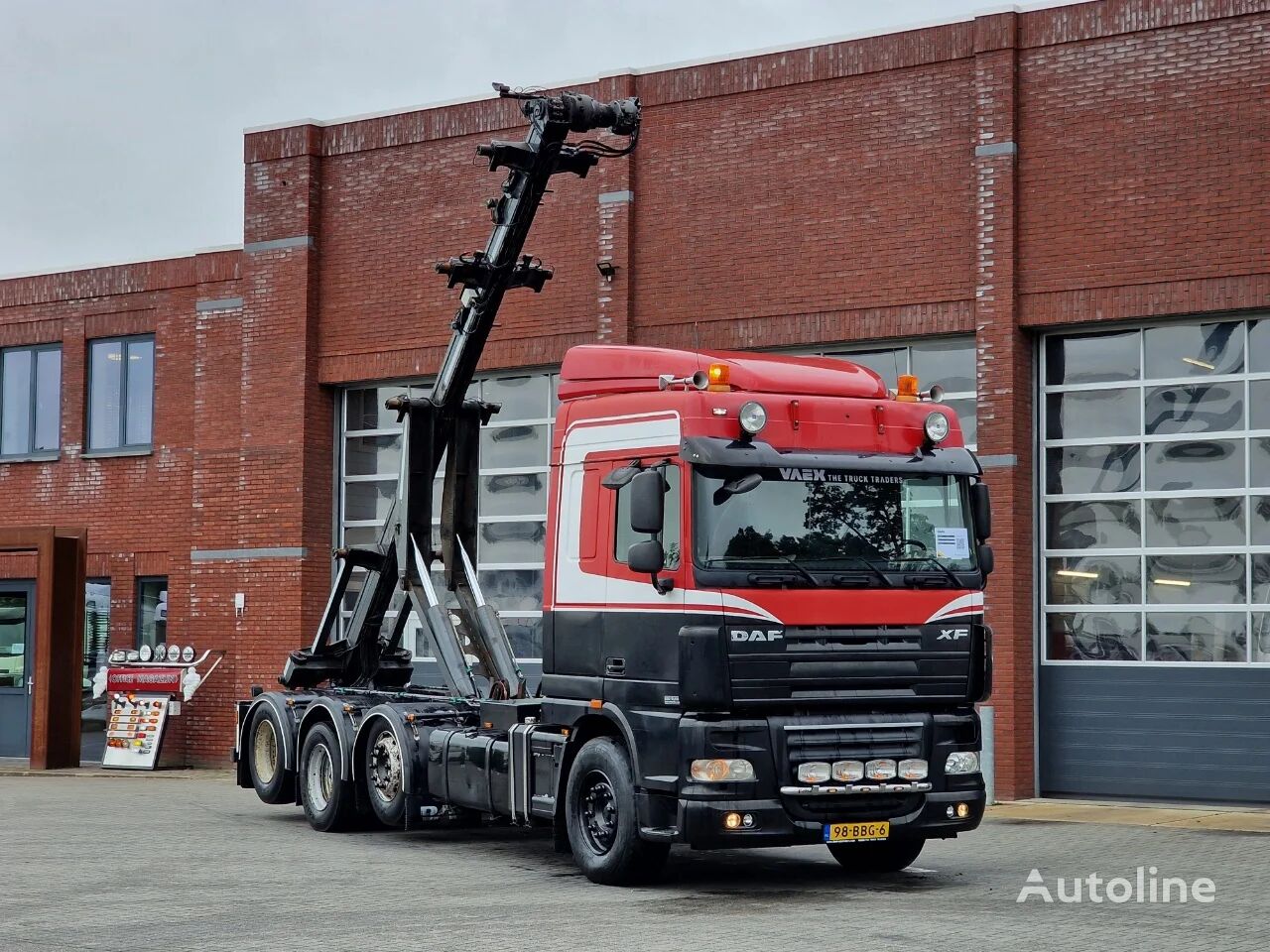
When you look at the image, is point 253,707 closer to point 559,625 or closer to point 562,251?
point 559,625

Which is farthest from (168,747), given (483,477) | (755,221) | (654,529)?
(654,529)

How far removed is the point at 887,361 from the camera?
19.8m

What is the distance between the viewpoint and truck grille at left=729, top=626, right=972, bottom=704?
36.5ft

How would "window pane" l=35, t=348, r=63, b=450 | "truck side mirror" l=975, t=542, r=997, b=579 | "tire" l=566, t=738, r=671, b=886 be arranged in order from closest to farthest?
1. "tire" l=566, t=738, r=671, b=886
2. "truck side mirror" l=975, t=542, r=997, b=579
3. "window pane" l=35, t=348, r=63, b=450

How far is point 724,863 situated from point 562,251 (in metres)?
10.2

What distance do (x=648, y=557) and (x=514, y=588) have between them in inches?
442

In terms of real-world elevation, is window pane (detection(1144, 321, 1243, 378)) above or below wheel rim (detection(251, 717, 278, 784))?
above

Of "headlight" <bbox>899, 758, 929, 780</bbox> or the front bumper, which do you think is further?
"headlight" <bbox>899, 758, 929, 780</bbox>

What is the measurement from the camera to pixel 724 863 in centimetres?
1324

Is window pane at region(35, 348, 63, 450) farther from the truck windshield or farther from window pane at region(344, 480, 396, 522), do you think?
the truck windshield

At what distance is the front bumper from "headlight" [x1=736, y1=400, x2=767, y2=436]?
90.5 inches

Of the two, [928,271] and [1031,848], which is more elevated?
[928,271]

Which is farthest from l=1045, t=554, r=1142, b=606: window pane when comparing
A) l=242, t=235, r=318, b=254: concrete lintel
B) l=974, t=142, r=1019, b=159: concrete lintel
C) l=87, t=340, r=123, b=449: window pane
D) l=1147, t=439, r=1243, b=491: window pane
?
l=87, t=340, r=123, b=449: window pane

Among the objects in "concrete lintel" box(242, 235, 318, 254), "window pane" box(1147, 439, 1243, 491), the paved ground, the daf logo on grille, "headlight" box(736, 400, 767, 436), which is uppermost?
"concrete lintel" box(242, 235, 318, 254)
